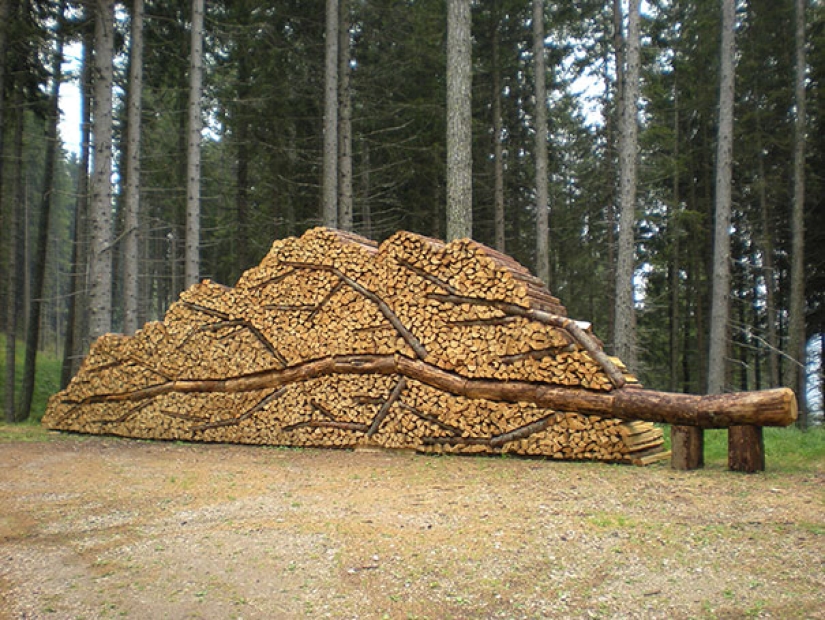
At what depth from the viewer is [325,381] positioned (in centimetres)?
808

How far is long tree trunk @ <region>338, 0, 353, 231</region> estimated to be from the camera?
46.2 ft

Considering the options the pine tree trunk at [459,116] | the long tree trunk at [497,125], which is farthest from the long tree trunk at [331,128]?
the long tree trunk at [497,125]

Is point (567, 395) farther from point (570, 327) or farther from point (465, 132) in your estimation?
point (465, 132)

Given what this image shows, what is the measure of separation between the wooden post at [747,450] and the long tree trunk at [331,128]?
8976 millimetres

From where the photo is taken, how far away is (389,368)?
7.67 meters

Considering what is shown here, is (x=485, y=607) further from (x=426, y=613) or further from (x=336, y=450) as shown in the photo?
(x=336, y=450)

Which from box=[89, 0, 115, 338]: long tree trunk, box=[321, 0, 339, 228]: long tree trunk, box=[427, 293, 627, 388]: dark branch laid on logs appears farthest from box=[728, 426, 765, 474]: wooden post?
box=[89, 0, 115, 338]: long tree trunk

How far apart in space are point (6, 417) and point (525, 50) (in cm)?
1801

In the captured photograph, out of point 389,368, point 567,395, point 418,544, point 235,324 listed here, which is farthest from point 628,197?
point 418,544

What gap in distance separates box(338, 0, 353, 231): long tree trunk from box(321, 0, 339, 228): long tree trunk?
0.62 meters

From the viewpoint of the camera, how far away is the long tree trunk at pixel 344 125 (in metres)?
14.1

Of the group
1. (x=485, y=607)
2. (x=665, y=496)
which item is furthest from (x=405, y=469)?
(x=485, y=607)

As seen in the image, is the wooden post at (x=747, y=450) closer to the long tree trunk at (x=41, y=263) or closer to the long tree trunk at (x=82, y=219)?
the long tree trunk at (x=82, y=219)

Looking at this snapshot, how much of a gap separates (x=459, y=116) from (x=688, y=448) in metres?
6.64
